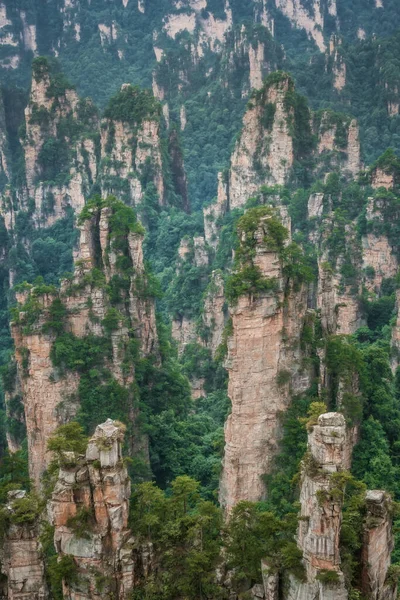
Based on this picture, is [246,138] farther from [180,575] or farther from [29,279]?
[180,575]

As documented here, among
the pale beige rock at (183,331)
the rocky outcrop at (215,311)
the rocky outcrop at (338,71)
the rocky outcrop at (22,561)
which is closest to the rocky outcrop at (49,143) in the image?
the pale beige rock at (183,331)

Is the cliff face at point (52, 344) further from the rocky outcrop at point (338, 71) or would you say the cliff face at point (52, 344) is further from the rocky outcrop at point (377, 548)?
the rocky outcrop at point (338, 71)

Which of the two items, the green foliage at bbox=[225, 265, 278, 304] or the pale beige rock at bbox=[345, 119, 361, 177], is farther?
the pale beige rock at bbox=[345, 119, 361, 177]

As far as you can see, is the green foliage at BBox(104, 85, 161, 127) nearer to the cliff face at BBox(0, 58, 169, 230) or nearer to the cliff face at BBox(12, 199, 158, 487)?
the cliff face at BBox(0, 58, 169, 230)

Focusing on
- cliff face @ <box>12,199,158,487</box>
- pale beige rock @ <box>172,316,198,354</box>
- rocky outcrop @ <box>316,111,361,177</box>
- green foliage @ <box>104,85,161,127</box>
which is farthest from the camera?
green foliage @ <box>104,85,161,127</box>

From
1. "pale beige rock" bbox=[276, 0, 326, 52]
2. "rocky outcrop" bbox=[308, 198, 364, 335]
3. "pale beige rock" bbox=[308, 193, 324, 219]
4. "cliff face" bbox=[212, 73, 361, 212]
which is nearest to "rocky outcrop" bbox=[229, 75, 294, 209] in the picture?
"cliff face" bbox=[212, 73, 361, 212]

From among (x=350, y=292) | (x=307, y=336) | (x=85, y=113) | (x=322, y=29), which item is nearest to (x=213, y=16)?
(x=322, y=29)
